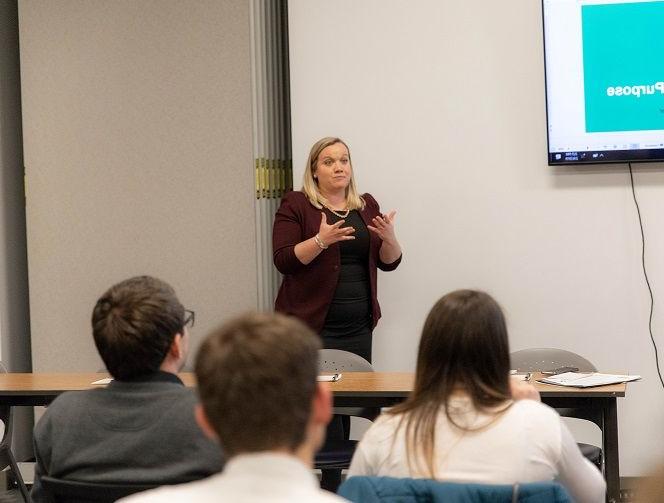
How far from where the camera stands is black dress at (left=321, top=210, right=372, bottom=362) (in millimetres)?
4609

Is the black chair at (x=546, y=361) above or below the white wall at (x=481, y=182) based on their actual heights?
below

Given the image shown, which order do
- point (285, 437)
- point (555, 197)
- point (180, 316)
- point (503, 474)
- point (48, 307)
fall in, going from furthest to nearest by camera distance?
point (48, 307) → point (555, 197) → point (180, 316) → point (503, 474) → point (285, 437)

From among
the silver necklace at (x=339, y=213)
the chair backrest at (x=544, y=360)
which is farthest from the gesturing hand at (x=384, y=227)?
the chair backrest at (x=544, y=360)

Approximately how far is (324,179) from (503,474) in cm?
275

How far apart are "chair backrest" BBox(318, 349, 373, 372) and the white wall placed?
1013mm

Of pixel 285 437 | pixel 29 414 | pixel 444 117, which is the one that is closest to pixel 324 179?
pixel 444 117

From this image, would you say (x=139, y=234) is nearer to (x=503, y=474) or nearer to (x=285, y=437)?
(x=503, y=474)

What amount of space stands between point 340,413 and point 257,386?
9.15 ft

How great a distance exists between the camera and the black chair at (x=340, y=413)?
3.63 metres

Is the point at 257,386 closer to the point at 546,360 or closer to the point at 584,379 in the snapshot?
the point at 584,379

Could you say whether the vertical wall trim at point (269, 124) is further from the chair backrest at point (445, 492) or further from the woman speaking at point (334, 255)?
the chair backrest at point (445, 492)

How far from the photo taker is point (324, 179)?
15.2 feet

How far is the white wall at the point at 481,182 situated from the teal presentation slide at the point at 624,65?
0.24 metres

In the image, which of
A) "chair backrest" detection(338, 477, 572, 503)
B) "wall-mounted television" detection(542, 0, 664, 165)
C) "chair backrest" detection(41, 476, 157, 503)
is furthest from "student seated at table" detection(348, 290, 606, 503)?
"wall-mounted television" detection(542, 0, 664, 165)
